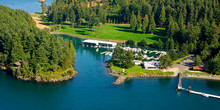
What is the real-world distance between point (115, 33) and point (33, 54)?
2690 inches

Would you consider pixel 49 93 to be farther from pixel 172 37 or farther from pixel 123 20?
pixel 123 20

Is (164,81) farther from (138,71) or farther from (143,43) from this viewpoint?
(143,43)

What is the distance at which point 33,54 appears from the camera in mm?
79562

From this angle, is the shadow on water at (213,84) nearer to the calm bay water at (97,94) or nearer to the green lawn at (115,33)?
the calm bay water at (97,94)

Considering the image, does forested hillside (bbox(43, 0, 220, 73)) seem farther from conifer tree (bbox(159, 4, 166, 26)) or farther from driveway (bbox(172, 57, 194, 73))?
driveway (bbox(172, 57, 194, 73))

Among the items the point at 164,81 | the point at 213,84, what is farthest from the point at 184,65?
the point at 164,81

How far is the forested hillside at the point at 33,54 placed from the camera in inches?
3041

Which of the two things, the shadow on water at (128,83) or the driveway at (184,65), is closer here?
the shadow on water at (128,83)

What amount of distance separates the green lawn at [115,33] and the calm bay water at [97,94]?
51232 millimetres

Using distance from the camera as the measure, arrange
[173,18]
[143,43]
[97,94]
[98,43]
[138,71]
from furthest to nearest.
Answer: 1. [173,18]
2. [98,43]
3. [143,43]
4. [138,71]
5. [97,94]

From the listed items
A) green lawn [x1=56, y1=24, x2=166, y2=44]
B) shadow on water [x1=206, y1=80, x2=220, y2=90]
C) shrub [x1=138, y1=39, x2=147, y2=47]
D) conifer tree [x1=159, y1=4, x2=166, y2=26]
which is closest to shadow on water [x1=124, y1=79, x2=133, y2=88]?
shadow on water [x1=206, y1=80, x2=220, y2=90]

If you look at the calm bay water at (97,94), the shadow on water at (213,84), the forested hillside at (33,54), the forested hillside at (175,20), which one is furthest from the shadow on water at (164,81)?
the forested hillside at (33,54)

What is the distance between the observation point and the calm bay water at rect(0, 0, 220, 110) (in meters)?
63.4

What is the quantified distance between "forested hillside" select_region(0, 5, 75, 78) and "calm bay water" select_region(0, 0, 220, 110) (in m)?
4.25
